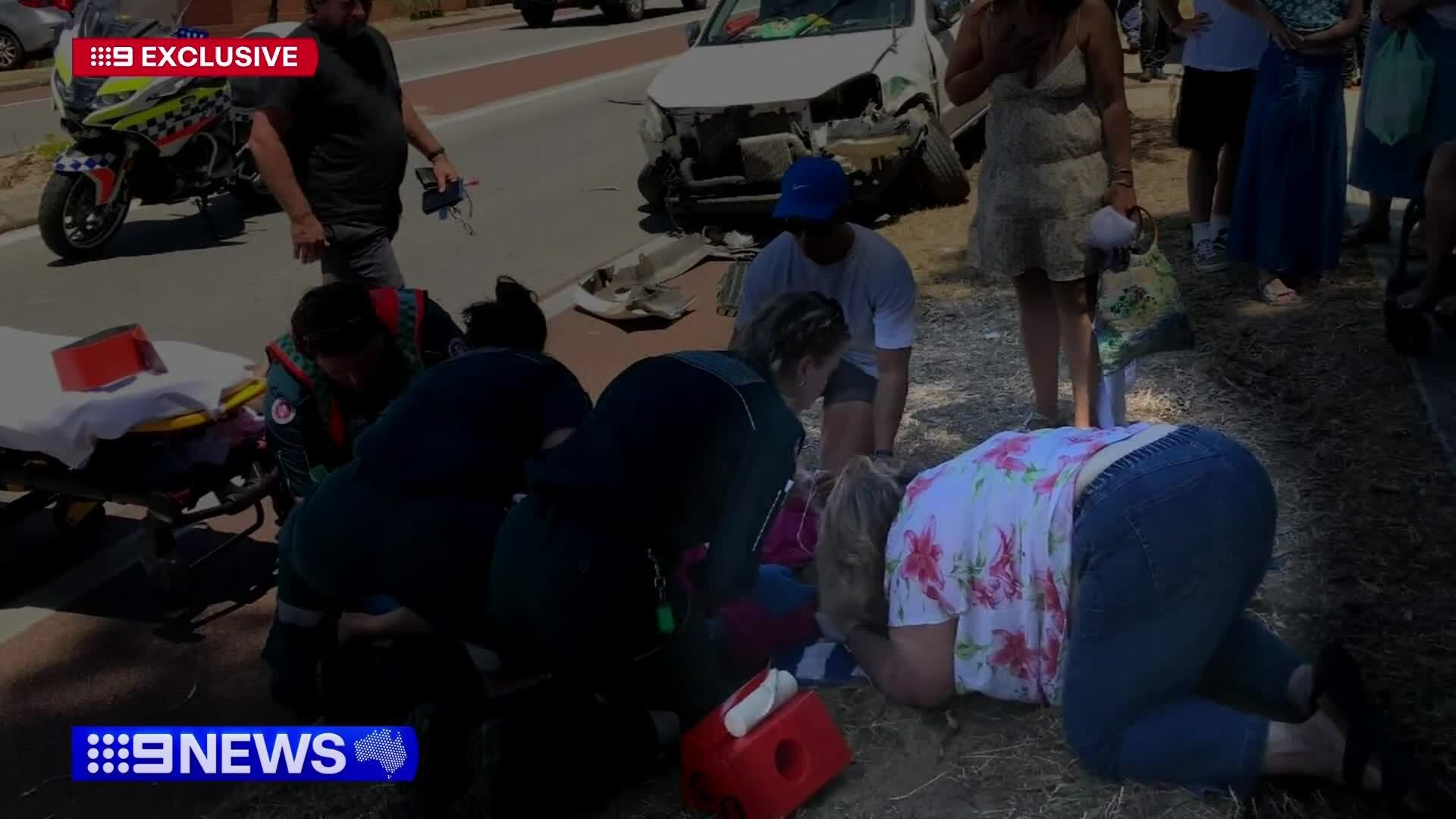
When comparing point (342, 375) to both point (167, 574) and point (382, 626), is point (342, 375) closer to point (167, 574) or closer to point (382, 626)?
point (382, 626)

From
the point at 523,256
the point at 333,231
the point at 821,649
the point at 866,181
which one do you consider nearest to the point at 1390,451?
the point at 821,649

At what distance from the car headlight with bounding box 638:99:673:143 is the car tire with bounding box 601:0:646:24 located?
16.1 metres

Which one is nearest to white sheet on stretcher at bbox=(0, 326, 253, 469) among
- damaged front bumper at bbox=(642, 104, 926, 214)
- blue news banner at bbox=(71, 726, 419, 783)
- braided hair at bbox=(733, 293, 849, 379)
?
blue news banner at bbox=(71, 726, 419, 783)

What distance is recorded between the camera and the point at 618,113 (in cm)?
1378

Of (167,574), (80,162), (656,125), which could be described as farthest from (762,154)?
(167,574)

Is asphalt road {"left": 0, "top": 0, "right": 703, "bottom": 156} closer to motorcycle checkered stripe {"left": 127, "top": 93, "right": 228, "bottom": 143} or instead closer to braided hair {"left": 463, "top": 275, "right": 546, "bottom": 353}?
motorcycle checkered stripe {"left": 127, "top": 93, "right": 228, "bottom": 143}

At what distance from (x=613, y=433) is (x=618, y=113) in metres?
11.3

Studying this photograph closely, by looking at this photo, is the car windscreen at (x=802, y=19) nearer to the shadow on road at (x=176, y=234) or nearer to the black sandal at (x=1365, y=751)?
the shadow on road at (x=176, y=234)

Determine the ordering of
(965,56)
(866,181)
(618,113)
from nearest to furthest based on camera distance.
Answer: (965,56), (866,181), (618,113)

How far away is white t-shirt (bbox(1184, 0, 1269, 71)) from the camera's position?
6.24 meters

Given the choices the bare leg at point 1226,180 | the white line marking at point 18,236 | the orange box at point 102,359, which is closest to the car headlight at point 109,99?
the white line marking at point 18,236

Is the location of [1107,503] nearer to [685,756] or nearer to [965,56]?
[685,756]

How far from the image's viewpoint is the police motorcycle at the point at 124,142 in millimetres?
8438

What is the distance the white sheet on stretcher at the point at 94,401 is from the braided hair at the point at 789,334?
5.97ft
